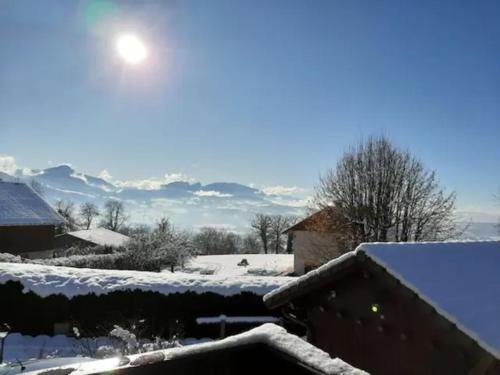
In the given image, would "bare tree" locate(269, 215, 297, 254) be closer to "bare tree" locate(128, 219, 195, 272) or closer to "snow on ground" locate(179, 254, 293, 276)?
"snow on ground" locate(179, 254, 293, 276)

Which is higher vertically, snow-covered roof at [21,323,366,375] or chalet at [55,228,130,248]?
chalet at [55,228,130,248]

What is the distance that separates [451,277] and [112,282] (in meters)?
12.0

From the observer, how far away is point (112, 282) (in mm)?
15695

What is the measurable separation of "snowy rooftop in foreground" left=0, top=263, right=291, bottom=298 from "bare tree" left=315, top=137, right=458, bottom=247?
8.23 meters

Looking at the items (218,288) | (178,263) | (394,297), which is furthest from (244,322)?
(178,263)

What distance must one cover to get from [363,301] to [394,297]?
70 centimetres

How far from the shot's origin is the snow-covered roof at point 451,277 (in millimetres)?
6141

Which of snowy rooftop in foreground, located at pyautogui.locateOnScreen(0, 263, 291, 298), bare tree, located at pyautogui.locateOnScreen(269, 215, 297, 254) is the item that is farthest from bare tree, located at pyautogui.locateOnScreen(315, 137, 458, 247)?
bare tree, located at pyautogui.locateOnScreen(269, 215, 297, 254)

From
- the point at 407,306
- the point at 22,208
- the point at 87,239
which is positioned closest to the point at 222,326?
the point at 407,306

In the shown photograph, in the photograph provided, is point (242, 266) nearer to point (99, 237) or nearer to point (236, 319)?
point (99, 237)

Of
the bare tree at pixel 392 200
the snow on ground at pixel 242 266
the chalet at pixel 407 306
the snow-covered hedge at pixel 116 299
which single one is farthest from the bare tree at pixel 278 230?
the chalet at pixel 407 306

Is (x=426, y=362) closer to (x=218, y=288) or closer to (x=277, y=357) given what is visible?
(x=277, y=357)

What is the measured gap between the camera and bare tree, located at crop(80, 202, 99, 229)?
7975 cm

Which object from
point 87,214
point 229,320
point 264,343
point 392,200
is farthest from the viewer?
point 87,214
